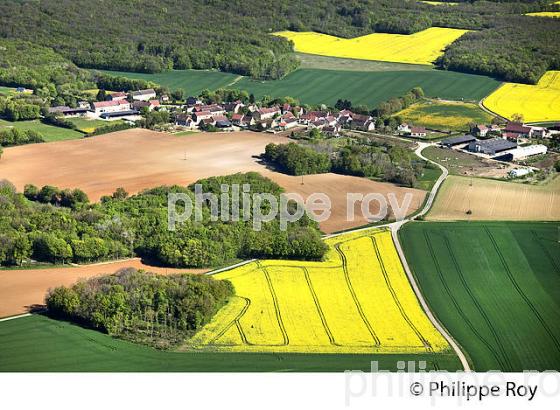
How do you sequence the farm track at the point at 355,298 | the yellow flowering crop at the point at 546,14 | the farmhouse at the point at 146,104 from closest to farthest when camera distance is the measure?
the farm track at the point at 355,298 < the farmhouse at the point at 146,104 < the yellow flowering crop at the point at 546,14

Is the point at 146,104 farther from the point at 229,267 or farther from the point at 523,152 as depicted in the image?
the point at 229,267

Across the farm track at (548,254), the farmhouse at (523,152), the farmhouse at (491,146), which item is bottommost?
the farm track at (548,254)

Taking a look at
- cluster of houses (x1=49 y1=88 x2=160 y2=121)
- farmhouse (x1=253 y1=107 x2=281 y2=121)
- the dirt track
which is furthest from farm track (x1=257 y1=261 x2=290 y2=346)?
cluster of houses (x1=49 y1=88 x2=160 y2=121)

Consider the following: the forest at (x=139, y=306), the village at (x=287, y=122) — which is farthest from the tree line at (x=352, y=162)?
the forest at (x=139, y=306)

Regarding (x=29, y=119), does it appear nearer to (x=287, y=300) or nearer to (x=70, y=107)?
(x=70, y=107)

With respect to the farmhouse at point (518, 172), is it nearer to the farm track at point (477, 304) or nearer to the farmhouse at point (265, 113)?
the farm track at point (477, 304)

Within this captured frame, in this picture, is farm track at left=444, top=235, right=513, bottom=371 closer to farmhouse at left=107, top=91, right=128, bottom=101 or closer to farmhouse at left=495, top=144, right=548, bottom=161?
farmhouse at left=495, top=144, right=548, bottom=161
